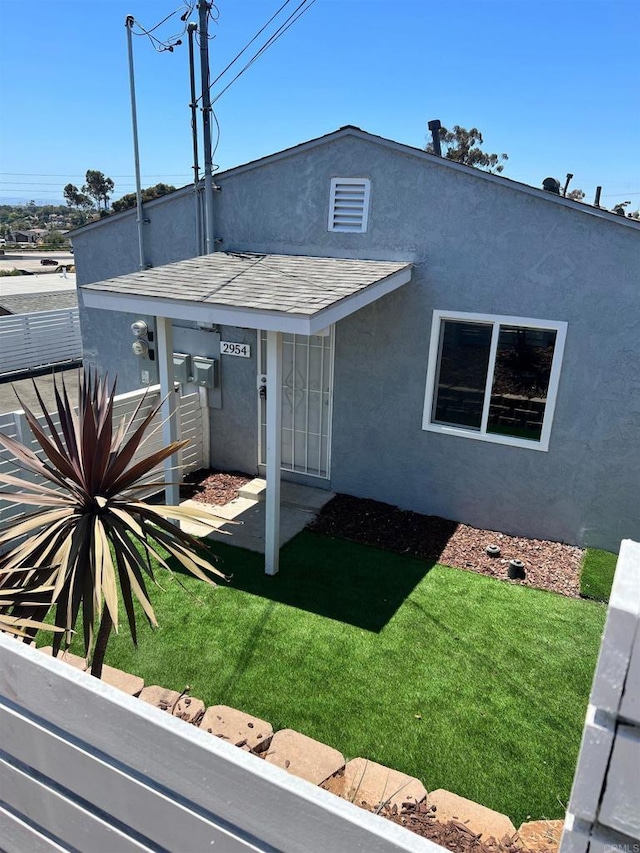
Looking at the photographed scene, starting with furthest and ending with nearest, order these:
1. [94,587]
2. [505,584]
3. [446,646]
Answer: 1. [505,584]
2. [446,646]
3. [94,587]

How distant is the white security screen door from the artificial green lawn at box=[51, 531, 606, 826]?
248 cm

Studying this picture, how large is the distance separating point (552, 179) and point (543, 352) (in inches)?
180

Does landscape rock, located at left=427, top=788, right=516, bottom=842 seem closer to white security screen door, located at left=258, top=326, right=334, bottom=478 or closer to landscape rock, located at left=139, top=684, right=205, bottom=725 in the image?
landscape rock, located at left=139, top=684, right=205, bottom=725

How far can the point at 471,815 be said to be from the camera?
12.7 ft

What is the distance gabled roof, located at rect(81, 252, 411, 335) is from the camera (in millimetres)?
6113

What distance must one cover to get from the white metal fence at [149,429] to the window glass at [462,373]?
3.65 meters

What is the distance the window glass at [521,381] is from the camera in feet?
24.5

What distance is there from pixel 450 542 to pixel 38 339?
705 inches

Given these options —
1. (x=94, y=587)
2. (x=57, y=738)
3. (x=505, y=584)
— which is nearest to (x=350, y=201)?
(x=505, y=584)

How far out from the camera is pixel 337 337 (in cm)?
870

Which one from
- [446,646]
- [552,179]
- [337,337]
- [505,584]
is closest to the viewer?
[446,646]

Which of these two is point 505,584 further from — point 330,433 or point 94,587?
point 94,587

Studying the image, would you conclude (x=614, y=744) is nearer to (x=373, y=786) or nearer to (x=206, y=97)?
(x=373, y=786)

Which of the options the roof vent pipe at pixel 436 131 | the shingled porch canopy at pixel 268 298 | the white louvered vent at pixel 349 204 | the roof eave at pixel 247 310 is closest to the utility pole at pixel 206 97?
the shingled porch canopy at pixel 268 298
